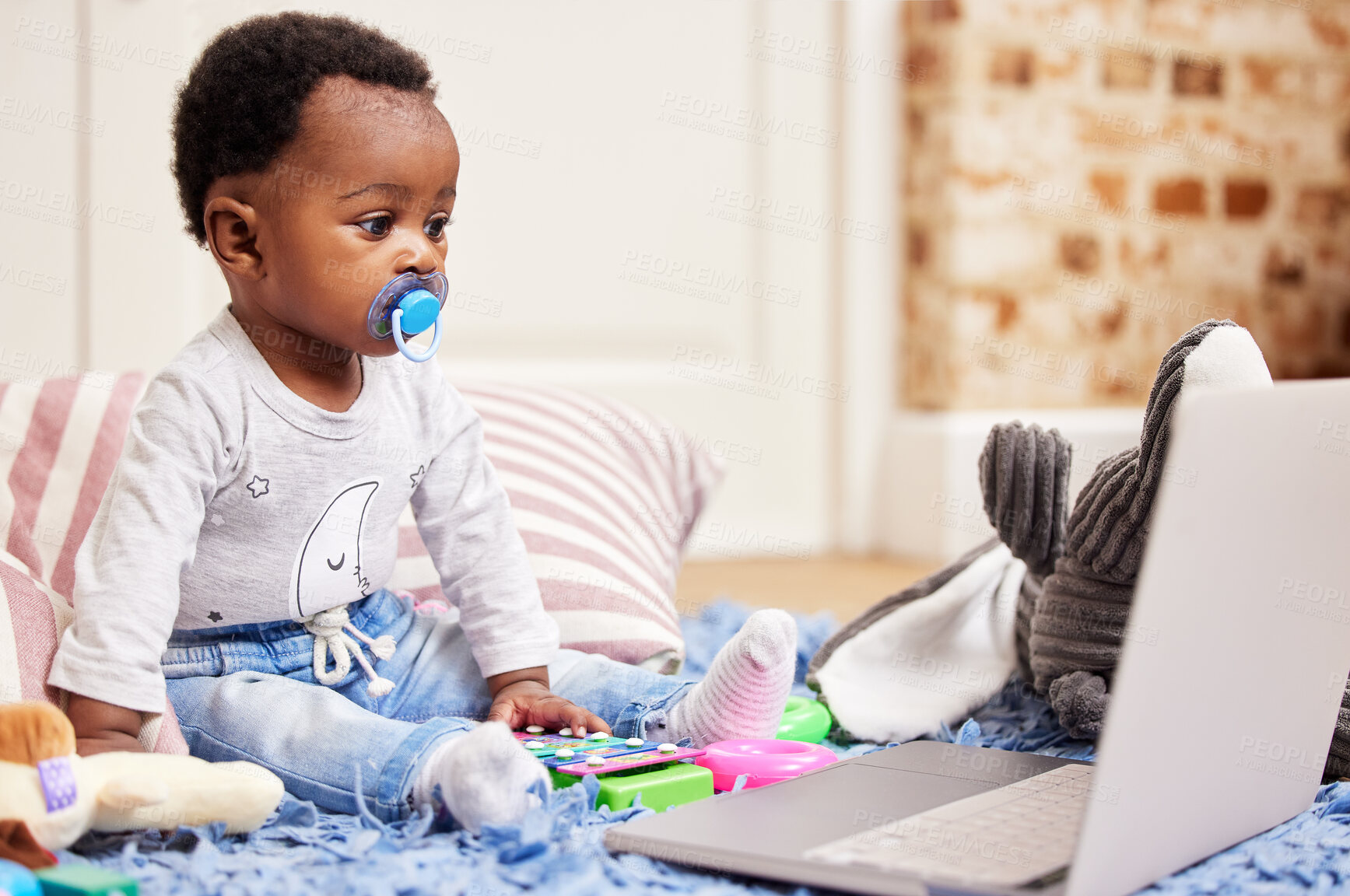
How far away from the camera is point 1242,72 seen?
221 cm

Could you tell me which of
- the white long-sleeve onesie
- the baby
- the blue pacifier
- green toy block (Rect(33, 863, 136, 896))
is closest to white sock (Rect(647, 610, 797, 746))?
the baby

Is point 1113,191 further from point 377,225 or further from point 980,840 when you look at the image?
point 980,840

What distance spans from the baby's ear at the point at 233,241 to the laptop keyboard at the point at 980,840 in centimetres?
50

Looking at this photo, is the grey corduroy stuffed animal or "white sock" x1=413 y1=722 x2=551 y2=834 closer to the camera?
"white sock" x1=413 y1=722 x2=551 y2=834

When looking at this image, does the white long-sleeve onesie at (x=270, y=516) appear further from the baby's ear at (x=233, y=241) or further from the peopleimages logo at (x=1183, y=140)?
→ the peopleimages logo at (x=1183, y=140)

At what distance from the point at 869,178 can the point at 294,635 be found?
1.58m

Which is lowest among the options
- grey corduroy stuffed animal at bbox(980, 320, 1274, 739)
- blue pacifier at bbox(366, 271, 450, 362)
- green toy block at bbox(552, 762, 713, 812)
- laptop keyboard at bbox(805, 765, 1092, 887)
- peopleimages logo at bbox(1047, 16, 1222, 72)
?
green toy block at bbox(552, 762, 713, 812)

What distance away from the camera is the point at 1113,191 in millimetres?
2137

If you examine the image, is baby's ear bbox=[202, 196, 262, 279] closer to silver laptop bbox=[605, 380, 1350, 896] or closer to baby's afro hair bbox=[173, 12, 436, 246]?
baby's afro hair bbox=[173, 12, 436, 246]

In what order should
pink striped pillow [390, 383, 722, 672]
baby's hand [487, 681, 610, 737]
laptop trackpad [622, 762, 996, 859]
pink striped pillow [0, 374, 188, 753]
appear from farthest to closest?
pink striped pillow [390, 383, 722, 672] < pink striped pillow [0, 374, 188, 753] < baby's hand [487, 681, 610, 737] < laptop trackpad [622, 762, 996, 859]

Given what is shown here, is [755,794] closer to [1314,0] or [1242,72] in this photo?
[1242,72]

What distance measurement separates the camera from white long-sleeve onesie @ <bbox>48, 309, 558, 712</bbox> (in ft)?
2.32

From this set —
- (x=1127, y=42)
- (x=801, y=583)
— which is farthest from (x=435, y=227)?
(x=1127, y=42)

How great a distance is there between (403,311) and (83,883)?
0.38 metres
